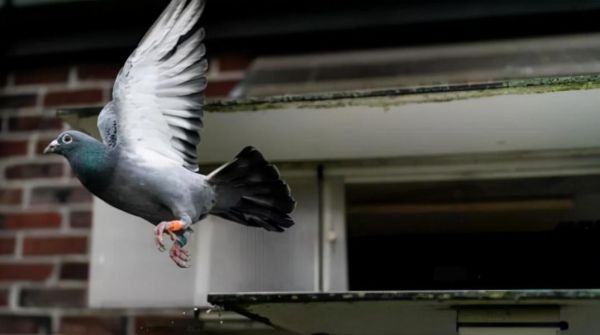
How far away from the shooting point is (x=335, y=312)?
106 cm

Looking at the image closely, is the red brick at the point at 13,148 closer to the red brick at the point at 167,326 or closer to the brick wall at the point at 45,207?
the brick wall at the point at 45,207

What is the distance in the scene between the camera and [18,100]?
1658 millimetres

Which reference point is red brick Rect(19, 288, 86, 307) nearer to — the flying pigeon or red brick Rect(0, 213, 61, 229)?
red brick Rect(0, 213, 61, 229)

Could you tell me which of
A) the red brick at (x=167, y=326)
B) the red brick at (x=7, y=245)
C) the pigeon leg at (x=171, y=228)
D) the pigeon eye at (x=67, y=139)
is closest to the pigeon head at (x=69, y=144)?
the pigeon eye at (x=67, y=139)

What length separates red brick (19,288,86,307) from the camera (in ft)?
5.07

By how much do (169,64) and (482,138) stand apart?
55 cm

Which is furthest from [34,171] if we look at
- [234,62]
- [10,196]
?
[234,62]

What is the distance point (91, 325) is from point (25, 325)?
131 mm

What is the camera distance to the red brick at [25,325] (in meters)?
1.54

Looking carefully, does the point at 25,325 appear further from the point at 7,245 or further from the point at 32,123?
the point at 32,123

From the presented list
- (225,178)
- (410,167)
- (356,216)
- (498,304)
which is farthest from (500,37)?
(225,178)

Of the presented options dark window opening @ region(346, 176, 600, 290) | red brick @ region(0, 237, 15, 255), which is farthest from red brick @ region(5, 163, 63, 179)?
dark window opening @ region(346, 176, 600, 290)

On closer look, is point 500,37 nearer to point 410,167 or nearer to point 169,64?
point 410,167

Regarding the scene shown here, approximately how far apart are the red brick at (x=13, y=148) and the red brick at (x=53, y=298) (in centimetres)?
27
